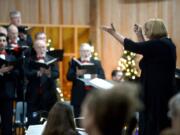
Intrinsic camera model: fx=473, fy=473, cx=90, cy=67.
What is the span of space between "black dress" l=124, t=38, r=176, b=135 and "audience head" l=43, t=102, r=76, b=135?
114 centimetres

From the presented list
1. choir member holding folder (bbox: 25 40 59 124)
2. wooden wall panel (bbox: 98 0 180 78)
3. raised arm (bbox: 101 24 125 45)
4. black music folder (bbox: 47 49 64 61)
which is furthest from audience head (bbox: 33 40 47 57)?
wooden wall panel (bbox: 98 0 180 78)

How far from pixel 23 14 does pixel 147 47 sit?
15.5 ft

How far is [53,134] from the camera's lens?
9.94 ft

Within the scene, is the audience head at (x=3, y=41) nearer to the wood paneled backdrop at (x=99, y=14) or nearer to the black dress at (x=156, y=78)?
the black dress at (x=156, y=78)

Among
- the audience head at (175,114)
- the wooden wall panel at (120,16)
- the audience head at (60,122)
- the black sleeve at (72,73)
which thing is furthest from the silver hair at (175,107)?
the wooden wall panel at (120,16)

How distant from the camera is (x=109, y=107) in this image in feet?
5.16

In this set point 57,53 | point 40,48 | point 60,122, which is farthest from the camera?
point 57,53

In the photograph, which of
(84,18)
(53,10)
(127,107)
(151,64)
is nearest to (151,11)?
(84,18)

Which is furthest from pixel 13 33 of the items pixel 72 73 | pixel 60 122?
pixel 60 122

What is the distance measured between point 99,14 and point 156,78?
184 inches

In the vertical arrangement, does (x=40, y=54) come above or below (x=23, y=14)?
below

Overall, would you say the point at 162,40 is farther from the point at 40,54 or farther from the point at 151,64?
the point at 40,54

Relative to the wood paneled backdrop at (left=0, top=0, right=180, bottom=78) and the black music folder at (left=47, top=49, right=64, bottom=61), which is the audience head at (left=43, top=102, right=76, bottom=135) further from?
the wood paneled backdrop at (left=0, top=0, right=180, bottom=78)

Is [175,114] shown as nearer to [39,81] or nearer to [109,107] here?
[109,107]
